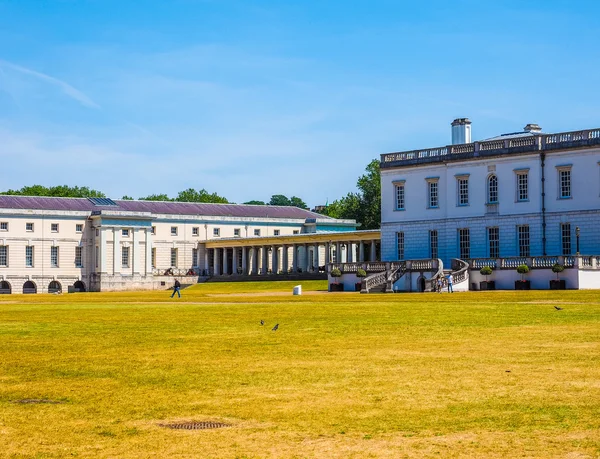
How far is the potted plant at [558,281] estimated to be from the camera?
66500mm

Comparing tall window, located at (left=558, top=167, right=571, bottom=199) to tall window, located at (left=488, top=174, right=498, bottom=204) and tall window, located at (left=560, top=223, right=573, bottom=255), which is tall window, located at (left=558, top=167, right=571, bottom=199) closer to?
tall window, located at (left=560, top=223, right=573, bottom=255)

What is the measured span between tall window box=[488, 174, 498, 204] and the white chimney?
9.21 meters

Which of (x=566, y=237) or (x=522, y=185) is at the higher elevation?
(x=522, y=185)

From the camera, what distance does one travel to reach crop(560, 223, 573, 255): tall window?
250ft

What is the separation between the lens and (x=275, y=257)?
427ft

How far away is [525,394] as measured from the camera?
14688 millimetres

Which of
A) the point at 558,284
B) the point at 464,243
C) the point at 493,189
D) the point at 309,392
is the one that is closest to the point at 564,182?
the point at 493,189

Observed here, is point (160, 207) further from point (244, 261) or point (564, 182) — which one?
point (564, 182)

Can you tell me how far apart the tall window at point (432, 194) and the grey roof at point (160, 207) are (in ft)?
180

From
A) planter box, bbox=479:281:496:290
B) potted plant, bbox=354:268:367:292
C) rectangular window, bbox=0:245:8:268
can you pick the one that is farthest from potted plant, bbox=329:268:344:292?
rectangular window, bbox=0:245:8:268

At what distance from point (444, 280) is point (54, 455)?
60481mm

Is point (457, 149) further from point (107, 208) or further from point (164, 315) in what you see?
point (107, 208)

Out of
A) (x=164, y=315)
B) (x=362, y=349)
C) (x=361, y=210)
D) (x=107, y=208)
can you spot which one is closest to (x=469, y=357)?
(x=362, y=349)

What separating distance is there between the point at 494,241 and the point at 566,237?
6155mm
